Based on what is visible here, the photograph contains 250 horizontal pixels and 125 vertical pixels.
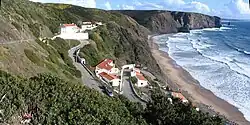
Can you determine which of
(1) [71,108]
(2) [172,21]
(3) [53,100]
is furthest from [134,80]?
(2) [172,21]

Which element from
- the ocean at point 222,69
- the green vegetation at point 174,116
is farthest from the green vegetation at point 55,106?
the ocean at point 222,69

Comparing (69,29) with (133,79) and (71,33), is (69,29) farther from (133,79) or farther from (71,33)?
(133,79)

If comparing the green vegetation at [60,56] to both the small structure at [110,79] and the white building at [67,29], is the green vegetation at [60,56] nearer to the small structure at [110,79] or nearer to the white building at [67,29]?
the white building at [67,29]

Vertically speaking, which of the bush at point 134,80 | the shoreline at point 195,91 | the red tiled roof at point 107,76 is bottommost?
the shoreline at point 195,91

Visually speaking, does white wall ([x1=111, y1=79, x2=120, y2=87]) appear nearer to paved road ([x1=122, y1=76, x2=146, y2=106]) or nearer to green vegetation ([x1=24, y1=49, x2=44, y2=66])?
paved road ([x1=122, y1=76, x2=146, y2=106])

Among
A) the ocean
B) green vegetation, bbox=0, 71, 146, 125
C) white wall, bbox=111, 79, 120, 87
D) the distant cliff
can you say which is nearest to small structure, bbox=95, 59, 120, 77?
white wall, bbox=111, 79, 120, 87

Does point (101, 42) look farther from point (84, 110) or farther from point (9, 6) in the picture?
point (84, 110)

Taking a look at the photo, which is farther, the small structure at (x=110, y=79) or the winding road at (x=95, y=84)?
the small structure at (x=110, y=79)
